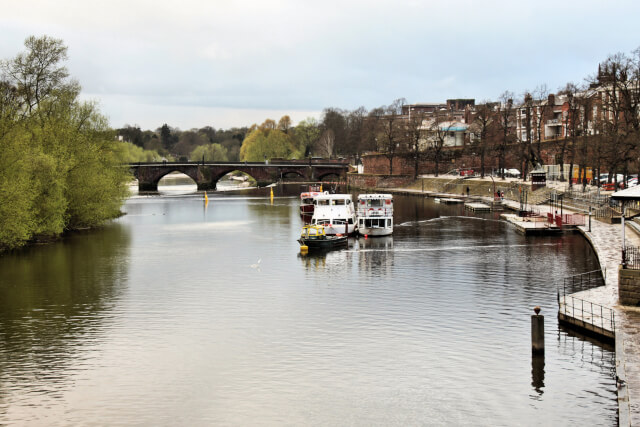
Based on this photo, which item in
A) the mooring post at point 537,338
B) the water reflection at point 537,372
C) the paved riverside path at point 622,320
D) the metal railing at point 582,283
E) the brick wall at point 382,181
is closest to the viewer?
the paved riverside path at point 622,320

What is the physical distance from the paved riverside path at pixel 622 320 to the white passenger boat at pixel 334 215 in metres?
21.5

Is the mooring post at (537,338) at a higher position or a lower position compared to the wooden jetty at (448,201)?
lower

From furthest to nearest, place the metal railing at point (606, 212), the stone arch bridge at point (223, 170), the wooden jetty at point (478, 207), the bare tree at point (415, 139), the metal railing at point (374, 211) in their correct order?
1. the stone arch bridge at point (223, 170)
2. the bare tree at point (415, 139)
3. the wooden jetty at point (478, 207)
4. the metal railing at point (374, 211)
5. the metal railing at point (606, 212)

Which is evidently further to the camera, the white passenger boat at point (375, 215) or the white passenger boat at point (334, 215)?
the white passenger boat at point (375, 215)

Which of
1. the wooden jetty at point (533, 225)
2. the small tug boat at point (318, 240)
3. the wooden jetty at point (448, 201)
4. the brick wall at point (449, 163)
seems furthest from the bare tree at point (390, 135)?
the small tug boat at point (318, 240)

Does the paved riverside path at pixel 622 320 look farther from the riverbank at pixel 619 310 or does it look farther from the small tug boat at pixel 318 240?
the small tug boat at pixel 318 240

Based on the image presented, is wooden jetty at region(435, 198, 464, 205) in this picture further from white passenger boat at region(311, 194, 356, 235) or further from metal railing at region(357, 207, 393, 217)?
metal railing at region(357, 207, 393, 217)

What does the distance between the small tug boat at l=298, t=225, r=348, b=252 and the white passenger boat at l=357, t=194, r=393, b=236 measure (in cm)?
697

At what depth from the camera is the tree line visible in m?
56.2

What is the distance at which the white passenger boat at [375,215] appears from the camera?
69812 mm

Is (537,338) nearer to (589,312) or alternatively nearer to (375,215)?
(589,312)

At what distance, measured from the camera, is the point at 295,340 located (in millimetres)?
33062

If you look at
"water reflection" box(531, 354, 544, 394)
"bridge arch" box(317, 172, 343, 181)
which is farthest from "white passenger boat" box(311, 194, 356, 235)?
"bridge arch" box(317, 172, 343, 181)

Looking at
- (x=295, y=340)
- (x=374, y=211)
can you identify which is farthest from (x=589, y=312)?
(x=374, y=211)
